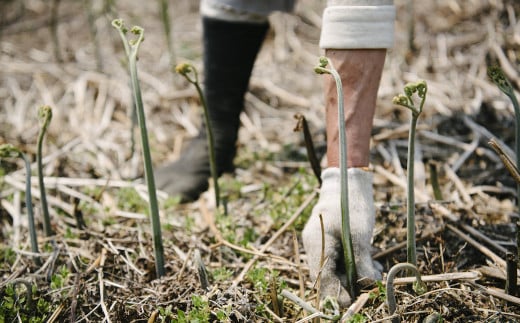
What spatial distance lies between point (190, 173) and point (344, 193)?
861mm

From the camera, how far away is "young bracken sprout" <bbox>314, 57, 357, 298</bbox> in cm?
91

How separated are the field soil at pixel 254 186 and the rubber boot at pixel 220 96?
77mm

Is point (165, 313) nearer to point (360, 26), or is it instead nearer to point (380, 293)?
point (380, 293)

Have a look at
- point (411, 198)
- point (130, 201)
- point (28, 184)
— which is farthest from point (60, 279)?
point (411, 198)

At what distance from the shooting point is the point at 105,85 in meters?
2.47

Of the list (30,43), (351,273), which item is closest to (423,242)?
(351,273)

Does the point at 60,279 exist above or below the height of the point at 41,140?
below

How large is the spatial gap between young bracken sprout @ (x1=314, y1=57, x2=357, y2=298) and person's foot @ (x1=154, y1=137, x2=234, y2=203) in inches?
27.7

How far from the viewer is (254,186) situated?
166 cm

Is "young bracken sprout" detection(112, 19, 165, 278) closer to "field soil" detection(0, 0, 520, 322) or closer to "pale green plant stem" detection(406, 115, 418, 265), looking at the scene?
"field soil" detection(0, 0, 520, 322)

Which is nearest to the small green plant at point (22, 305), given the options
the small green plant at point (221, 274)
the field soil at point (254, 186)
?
the field soil at point (254, 186)

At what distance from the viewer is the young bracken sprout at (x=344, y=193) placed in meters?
0.91

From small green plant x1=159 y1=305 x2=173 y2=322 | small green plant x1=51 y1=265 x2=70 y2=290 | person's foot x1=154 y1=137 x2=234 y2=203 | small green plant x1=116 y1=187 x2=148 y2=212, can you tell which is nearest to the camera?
small green plant x1=159 y1=305 x2=173 y2=322

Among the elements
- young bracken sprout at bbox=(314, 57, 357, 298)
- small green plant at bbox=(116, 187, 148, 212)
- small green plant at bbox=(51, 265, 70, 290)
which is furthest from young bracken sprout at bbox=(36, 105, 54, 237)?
young bracken sprout at bbox=(314, 57, 357, 298)
